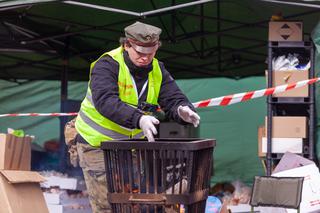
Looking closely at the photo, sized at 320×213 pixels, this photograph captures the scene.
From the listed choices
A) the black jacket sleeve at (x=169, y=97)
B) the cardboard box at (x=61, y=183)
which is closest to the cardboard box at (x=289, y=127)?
the cardboard box at (x=61, y=183)

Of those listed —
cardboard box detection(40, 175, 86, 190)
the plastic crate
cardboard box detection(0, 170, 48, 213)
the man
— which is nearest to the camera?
the plastic crate

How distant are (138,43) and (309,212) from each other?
119 inches

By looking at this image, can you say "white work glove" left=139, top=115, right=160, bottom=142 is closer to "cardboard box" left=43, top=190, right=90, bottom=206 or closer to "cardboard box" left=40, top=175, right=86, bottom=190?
"cardboard box" left=43, top=190, right=90, bottom=206

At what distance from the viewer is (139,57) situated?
3.68m

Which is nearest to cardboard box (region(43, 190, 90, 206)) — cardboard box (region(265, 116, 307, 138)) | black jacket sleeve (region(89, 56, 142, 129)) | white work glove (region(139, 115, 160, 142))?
cardboard box (region(265, 116, 307, 138))

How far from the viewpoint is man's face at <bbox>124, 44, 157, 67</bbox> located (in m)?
3.67

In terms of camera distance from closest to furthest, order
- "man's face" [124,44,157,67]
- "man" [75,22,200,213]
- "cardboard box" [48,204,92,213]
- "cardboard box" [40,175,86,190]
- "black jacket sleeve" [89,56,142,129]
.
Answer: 1. "black jacket sleeve" [89,56,142,129]
2. "man" [75,22,200,213]
3. "man's face" [124,44,157,67]
4. "cardboard box" [48,204,92,213]
5. "cardboard box" [40,175,86,190]

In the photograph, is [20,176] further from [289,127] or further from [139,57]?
[139,57]

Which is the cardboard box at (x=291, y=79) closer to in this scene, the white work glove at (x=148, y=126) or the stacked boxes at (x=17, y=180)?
the stacked boxes at (x=17, y=180)

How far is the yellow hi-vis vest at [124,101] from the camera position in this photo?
378cm

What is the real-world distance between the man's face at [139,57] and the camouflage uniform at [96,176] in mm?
569

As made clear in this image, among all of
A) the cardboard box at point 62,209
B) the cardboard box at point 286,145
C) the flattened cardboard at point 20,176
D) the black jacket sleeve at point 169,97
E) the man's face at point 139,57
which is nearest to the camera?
the man's face at point 139,57

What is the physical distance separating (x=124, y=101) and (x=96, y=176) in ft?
1.54

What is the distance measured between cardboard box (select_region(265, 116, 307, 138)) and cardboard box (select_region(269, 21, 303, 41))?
2.54ft
